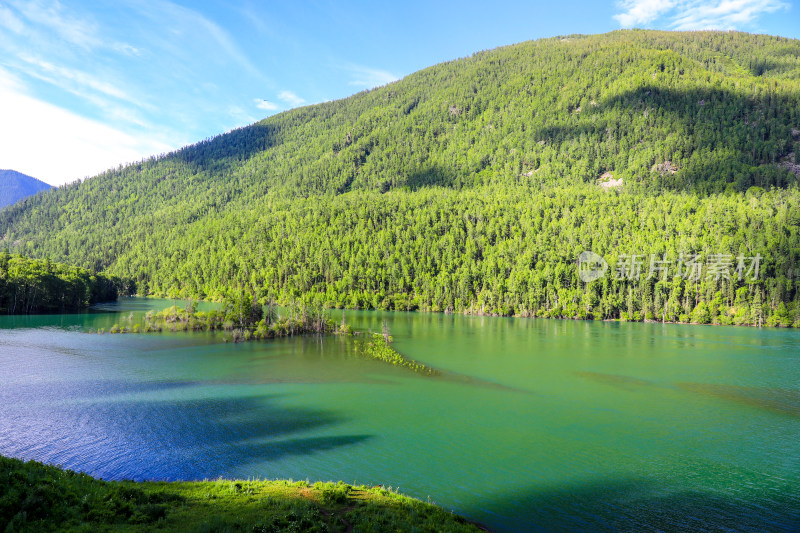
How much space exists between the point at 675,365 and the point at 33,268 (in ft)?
514

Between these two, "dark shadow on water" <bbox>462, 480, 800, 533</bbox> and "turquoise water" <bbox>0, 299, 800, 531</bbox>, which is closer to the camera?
"dark shadow on water" <bbox>462, 480, 800, 533</bbox>

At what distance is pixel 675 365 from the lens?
215 ft

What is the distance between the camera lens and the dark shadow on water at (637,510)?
72.3 feet

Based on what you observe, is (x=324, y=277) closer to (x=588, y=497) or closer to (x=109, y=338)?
(x=109, y=338)

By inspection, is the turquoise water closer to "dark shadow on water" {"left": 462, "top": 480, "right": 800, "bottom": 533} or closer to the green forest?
"dark shadow on water" {"left": 462, "top": 480, "right": 800, "bottom": 533}

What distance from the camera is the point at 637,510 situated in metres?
23.5

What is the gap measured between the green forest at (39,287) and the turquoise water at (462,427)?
5643 centimetres

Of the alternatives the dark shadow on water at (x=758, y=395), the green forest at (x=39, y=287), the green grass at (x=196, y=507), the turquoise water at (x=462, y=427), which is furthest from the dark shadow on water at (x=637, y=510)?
the green forest at (x=39, y=287)

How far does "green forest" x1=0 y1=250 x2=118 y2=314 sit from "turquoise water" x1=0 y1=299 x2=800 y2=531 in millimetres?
56430

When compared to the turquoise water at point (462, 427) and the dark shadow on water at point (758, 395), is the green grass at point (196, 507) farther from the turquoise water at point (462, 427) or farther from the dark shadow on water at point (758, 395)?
the dark shadow on water at point (758, 395)

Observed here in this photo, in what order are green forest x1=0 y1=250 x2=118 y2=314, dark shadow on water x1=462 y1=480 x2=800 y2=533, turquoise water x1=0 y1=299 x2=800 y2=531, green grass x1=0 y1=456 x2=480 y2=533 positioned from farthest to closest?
green forest x1=0 y1=250 x2=118 y2=314, turquoise water x1=0 y1=299 x2=800 y2=531, dark shadow on water x1=462 y1=480 x2=800 y2=533, green grass x1=0 y1=456 x2=480 y2=533

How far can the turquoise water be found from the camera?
82.7 feet

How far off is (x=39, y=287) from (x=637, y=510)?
146 m

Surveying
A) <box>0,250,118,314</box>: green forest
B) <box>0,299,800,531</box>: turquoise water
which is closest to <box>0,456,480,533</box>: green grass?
<box>0,299,800,531</box>: turquoise water
